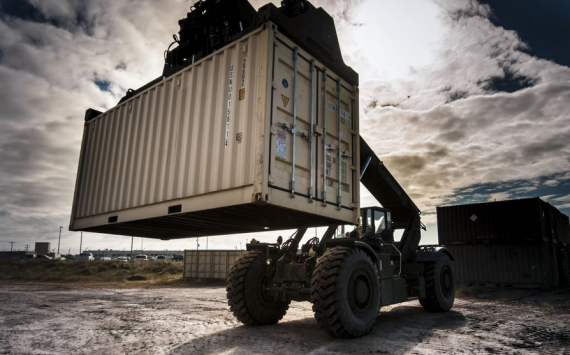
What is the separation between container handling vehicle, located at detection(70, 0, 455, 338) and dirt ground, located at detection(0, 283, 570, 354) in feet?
1.71

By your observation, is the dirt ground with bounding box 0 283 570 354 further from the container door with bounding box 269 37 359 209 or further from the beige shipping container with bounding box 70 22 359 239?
the container door with bounding box 269 37 359 209

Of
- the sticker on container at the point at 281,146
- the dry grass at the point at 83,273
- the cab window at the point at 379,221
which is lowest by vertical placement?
the dry grass at the point at 83,273

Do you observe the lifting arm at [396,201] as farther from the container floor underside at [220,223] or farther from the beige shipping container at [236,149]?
the container floor underside at [220,223]

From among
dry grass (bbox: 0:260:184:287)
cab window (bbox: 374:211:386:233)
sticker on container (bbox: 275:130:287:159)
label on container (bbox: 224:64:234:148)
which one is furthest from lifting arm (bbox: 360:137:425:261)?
dry grass (bbox: 0:260:184:287)

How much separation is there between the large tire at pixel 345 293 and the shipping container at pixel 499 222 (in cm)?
1261

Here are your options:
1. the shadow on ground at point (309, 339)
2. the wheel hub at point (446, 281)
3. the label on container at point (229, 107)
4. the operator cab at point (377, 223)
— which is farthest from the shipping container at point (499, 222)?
the label on container at point (229, 107)

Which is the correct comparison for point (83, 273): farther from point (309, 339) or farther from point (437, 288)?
point (309, 339)

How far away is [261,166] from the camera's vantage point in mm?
5355

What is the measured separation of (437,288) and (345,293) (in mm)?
4225

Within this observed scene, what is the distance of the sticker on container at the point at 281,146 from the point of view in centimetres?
568

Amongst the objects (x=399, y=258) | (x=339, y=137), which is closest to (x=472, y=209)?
(x=399, y=258)

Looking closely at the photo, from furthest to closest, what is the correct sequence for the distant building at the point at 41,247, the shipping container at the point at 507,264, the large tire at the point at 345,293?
the distant building at the point at 41,247, the shipping container at the point at 507,264, the large tire at the point at 345,293

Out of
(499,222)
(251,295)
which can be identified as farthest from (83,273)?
(499,222)

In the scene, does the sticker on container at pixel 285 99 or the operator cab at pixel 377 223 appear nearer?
the sticker on container at pixel 285 99
